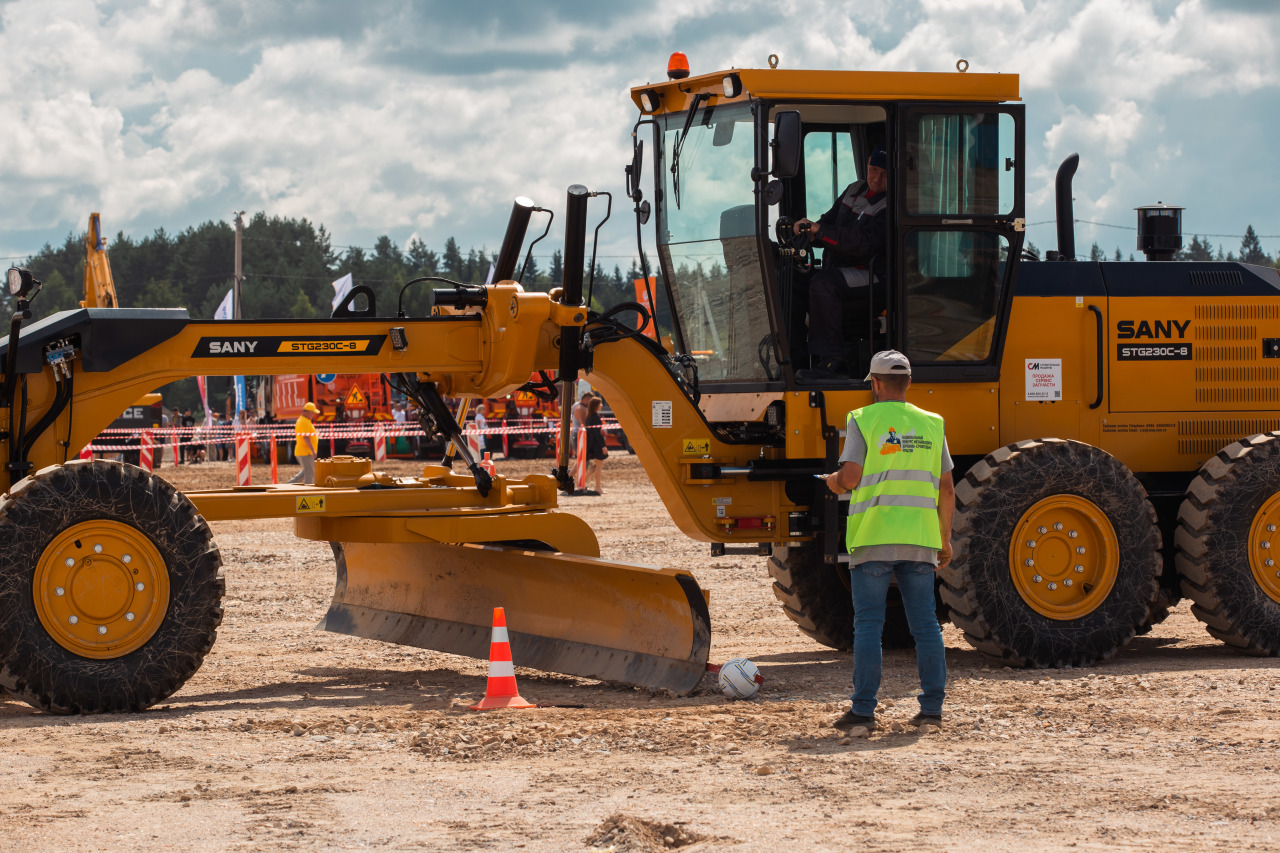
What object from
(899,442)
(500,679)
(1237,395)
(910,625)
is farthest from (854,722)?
(1237,395)

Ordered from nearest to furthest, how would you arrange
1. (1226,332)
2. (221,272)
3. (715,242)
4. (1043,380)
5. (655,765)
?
(655,765) → (715,242) → (1043,380) → (1226,332) → (221,272)

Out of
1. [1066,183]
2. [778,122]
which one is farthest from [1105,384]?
[778,122]

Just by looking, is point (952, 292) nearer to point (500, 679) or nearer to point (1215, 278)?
point (1215, 278)

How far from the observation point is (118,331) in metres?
8.34

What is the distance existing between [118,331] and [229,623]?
14.1 feet

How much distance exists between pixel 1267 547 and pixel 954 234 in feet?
9.07

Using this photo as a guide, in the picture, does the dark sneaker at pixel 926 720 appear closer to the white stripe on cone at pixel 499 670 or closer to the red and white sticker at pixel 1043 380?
the white stripe on cone at pixel 499 670

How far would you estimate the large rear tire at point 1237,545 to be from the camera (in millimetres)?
9562

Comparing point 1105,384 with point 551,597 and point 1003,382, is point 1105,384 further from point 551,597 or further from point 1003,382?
point 551,597

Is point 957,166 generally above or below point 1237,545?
above

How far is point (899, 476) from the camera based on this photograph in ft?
24.0

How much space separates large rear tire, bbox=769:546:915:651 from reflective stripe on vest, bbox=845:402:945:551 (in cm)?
317

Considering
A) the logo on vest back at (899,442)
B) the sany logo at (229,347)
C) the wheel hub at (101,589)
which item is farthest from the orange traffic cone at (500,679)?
the logo on vest back at (899,442)

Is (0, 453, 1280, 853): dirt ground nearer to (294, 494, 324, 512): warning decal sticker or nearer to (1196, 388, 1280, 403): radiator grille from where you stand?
(294, 494, 324, 512): warning decal sticker
